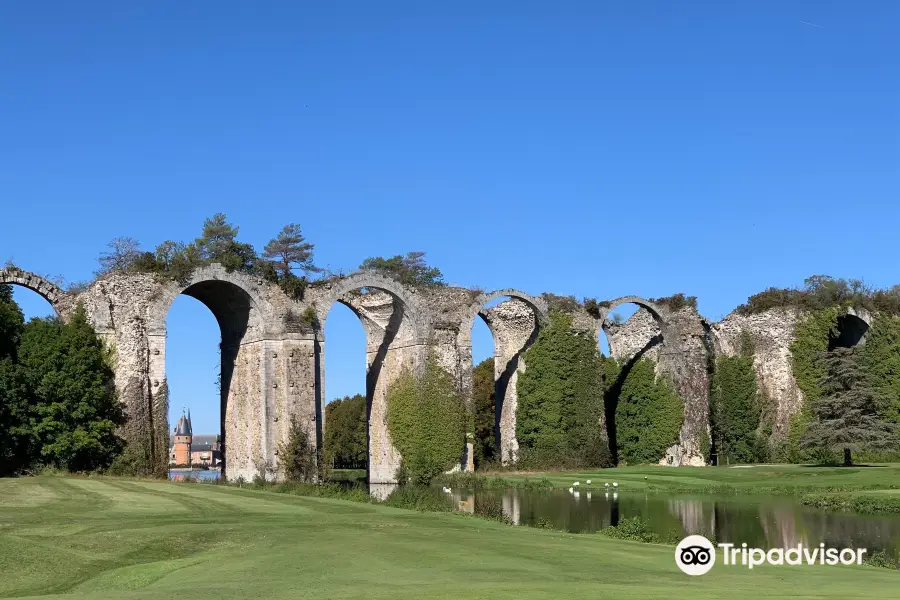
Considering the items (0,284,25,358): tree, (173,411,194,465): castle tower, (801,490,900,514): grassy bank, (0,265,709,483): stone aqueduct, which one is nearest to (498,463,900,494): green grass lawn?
(801,490,900,514): grassy bank

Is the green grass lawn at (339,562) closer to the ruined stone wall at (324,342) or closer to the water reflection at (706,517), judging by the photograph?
the water reflection at (706,517)

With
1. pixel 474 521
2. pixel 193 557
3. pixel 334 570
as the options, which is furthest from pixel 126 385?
pixel 334 570

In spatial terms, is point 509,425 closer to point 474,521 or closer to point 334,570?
point 474,521

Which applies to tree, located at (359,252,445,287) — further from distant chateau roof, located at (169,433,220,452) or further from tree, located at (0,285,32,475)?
distant chateau roof, located at (169,433,220,452)

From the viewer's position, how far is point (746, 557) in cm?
1688

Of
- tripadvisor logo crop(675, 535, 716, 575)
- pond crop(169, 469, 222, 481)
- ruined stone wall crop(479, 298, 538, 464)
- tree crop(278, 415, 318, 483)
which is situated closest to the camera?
tripadvisor logo crop(675, 535, 716, 575)

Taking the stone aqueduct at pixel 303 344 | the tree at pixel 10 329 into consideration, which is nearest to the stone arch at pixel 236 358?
the stone aqueduct at pixel 303 344

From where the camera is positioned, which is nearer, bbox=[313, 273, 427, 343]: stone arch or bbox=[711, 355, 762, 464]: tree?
bbox=[313, 273, 427, 343]: stone arch

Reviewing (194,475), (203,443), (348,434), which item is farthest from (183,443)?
(194,475)

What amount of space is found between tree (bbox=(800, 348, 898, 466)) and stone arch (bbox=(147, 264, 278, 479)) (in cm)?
2108

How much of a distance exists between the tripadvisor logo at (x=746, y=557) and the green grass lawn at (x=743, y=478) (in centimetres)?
1459

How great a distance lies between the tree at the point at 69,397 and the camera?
3164 cm

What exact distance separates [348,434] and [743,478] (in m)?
34.7

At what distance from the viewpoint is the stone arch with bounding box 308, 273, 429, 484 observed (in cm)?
3953
